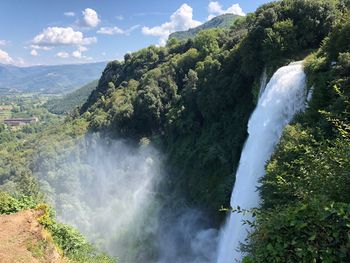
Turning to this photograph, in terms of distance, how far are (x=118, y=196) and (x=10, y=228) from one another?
1484 inches

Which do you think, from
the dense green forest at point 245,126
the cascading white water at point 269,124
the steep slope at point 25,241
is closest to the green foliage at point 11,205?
the dense green forest at point 245,126

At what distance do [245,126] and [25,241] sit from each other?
23332 mm

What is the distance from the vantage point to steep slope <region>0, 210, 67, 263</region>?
1455cm

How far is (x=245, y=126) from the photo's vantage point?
34656 millimetres

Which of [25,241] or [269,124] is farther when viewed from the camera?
[269,124]

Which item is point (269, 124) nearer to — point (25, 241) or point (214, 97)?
point (25, 241)

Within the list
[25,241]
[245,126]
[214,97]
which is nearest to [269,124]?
[245,126]

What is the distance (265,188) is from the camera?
15.6 metres

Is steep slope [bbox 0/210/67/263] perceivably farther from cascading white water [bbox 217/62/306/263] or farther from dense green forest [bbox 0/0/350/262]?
cascading white water [bbox 217/62/306/263]

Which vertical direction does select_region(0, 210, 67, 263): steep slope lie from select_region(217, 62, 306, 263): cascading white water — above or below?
below

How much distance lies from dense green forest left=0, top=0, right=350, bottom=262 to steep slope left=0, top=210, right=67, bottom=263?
6.98ft

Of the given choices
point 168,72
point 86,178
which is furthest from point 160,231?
point 168,72

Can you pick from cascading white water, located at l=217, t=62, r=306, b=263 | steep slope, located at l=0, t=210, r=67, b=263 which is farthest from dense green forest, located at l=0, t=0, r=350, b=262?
steep slope, located at l=0, t=210, r=67, b=263

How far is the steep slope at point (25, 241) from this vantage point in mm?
14555
